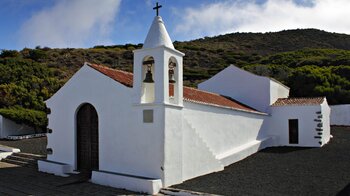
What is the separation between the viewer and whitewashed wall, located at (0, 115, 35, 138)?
22.4 metres

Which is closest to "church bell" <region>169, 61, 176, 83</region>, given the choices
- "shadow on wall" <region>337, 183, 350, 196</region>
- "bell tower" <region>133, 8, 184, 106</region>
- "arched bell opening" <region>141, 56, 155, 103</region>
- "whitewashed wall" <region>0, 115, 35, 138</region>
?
"bell tower" <region>133, 8, 184, 106</region>

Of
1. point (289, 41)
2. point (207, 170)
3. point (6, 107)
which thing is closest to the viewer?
point (207, 170)

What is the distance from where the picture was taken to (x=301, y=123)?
18297 millimetres

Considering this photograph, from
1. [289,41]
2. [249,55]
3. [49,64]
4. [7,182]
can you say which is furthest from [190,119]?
[289,41]

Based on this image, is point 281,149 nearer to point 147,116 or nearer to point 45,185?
point 147,116

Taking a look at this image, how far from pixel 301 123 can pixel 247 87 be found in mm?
3772

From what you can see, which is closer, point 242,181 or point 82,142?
point 242,181

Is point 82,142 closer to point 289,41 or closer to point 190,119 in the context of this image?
point 190,119

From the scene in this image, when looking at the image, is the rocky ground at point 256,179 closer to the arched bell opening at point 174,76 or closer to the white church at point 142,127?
the white church at point 142,127

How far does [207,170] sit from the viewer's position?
11.2 m

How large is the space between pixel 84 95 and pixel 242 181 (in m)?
6.06

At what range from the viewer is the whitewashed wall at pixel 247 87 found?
19234mm

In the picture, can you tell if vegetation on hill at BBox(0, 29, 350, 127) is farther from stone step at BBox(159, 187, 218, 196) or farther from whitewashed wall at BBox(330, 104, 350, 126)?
stone step at BBox(159, 187, 218, 196)

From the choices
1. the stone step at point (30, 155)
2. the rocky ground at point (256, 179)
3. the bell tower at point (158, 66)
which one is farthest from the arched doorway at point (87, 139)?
the stone step at point (30, 155)
